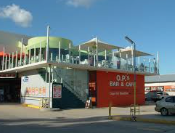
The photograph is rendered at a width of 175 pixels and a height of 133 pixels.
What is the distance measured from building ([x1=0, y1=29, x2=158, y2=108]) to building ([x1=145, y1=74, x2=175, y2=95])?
25.7 m

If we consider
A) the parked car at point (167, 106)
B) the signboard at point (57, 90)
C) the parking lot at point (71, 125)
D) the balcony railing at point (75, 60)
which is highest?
the balcony railing at point (75, 60)

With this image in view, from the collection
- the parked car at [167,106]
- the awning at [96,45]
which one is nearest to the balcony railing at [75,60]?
the awning at [96,45]

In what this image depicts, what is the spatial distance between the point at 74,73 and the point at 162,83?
37961mm

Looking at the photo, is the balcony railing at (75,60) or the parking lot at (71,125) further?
the balcony railing at (75,60)

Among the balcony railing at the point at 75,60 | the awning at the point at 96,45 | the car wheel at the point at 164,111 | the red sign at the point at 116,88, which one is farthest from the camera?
the awning at the point at 96,45

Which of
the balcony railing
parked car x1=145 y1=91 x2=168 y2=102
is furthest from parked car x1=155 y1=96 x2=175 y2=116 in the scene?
parked car x1=145 y1=91 x2=168 y2=102

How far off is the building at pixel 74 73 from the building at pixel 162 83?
25.7m

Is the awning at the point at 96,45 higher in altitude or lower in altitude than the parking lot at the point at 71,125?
higher

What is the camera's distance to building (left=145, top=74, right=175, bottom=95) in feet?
189

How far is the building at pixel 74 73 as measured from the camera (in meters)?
24.8

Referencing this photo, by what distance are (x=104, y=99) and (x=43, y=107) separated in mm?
7204

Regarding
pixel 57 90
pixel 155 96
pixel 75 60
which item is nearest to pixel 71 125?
pixel 57 90

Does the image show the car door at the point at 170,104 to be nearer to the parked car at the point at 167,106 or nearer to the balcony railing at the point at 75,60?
the parked car at the point at 167,106

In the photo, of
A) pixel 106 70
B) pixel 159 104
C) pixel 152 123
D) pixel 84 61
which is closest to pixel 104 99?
pixel 106 70
